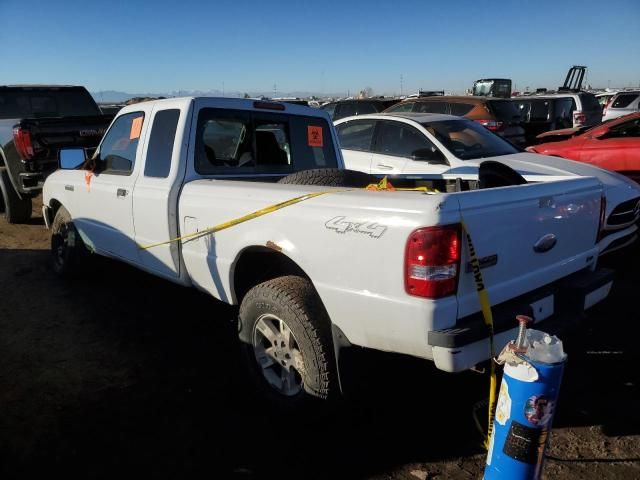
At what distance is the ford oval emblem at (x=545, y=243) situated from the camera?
8.67ft

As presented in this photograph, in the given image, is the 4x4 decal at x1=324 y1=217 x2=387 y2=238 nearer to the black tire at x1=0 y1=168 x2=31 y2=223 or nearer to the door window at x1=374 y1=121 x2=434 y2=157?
the door window at x1=374 y1=121 x2=434 y2=157

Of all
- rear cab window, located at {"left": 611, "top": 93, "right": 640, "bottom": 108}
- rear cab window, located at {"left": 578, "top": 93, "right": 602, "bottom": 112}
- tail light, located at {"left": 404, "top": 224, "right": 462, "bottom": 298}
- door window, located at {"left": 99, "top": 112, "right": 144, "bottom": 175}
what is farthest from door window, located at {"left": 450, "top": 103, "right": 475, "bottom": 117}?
tail light, located at {"left": 404, "top": 224, "right": 462, "bottom": 298}

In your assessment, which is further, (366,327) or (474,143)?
(474,143)

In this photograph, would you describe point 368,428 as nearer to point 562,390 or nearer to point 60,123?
point 562,390

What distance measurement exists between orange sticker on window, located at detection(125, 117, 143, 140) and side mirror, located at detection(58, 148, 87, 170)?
2.62 feet

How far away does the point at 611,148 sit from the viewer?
7504 millimetres

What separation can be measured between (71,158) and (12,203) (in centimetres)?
420

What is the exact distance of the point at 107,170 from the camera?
4508mm

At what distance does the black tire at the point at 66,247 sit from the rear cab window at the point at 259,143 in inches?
82.0

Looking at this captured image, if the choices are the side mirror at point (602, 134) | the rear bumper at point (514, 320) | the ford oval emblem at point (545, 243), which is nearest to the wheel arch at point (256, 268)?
the rear bumper at point (514, 320)

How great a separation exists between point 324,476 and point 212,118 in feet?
8.56

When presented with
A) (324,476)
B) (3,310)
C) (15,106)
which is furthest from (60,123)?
(324,476)

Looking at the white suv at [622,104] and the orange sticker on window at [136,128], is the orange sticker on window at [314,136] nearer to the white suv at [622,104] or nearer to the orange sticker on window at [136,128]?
the orange sticker on window at [136,128]

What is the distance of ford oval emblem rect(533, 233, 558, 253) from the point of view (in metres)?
2.64
